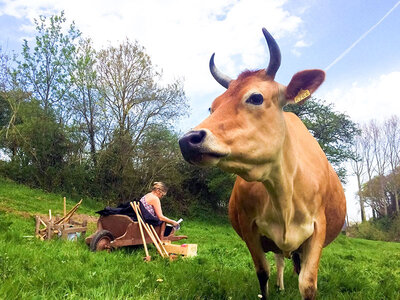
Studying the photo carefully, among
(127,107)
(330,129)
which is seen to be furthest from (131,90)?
(330,129)

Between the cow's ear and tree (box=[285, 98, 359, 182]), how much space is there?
20.8 metres

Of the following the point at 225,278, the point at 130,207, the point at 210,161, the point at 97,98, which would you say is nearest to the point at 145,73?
the point at 97,98

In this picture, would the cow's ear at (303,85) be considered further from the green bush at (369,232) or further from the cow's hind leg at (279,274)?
the green bush at (369,232)

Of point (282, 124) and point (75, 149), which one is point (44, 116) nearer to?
point (75, 149)

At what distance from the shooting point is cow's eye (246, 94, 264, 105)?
2646 mm

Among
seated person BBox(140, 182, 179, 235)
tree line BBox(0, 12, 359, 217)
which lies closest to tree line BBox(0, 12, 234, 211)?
tree line BBox(0, 12, 359, 217)

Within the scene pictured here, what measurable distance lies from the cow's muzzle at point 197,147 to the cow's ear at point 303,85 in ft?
3.56

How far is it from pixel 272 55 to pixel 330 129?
871 inches

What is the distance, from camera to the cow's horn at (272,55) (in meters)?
2.78

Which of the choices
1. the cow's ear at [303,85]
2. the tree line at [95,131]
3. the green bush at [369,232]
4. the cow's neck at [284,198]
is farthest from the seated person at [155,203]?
the green bush at [369,232]

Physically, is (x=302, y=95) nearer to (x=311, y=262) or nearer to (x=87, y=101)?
(x=311, y=262)

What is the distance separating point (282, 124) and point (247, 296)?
2118mm

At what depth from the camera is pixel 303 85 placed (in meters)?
2.91

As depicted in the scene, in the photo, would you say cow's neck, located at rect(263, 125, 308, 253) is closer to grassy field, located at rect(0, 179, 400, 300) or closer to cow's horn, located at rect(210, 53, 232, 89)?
cow's horn, located at rect(210, 53, 232, 89)
